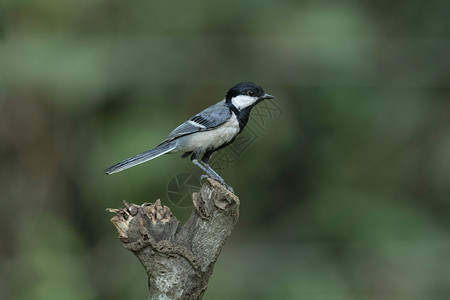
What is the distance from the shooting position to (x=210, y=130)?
108 inches

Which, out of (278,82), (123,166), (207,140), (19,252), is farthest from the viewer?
(278,82)

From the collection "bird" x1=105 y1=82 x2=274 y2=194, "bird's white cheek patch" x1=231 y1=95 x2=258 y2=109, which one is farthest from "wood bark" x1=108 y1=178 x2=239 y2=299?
"bird's white cheek patch" x1=231 y1=95 x2=258 y2=109

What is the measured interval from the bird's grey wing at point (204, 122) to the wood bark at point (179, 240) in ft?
2.24

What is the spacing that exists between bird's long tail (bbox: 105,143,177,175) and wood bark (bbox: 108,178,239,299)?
487 mm

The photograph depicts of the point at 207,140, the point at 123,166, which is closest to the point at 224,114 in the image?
the point at 207,140

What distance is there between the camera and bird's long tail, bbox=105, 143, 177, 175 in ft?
8.14

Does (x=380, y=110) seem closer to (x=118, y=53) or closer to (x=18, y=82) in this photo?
(x=118, y=53)

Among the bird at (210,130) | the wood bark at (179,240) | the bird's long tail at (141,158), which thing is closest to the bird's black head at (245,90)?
the bird at (210,130)

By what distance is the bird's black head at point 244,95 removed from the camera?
2.81 meters

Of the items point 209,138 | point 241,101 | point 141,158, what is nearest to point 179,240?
point 141,158

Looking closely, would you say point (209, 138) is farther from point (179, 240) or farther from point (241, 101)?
point (179, 240)

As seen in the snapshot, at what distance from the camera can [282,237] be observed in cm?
468

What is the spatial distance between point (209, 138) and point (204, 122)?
0.08 meters

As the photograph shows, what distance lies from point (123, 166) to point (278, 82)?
2.40 metres
